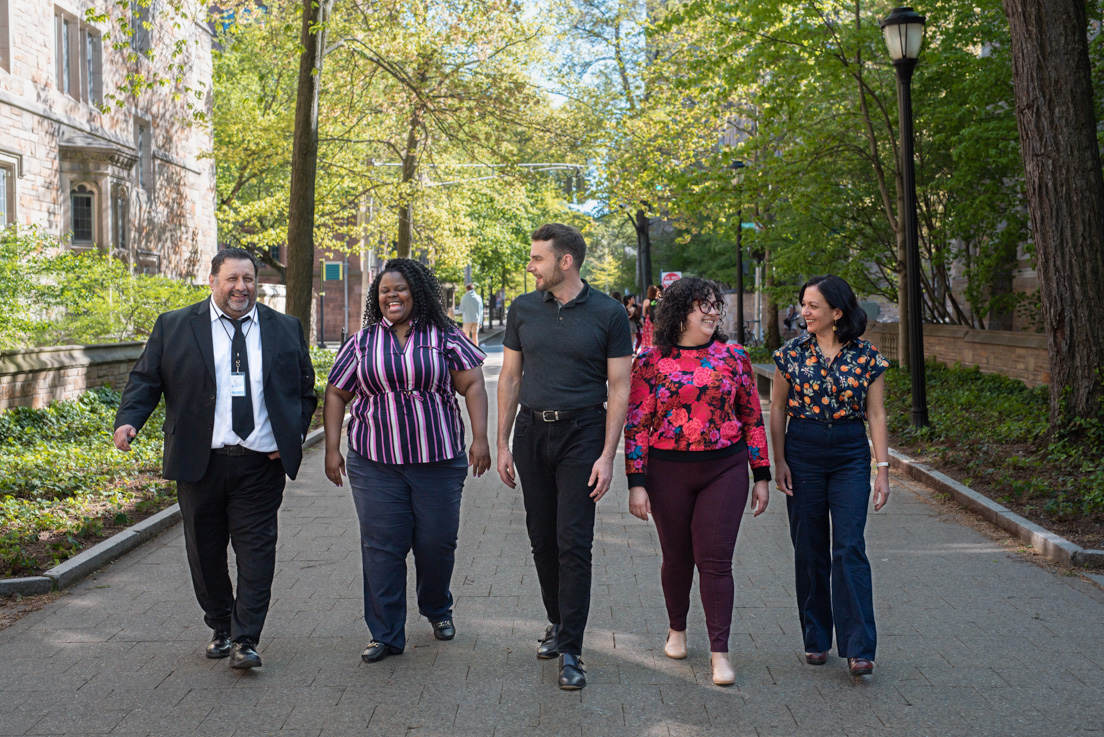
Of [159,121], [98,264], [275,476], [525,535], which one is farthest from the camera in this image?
[159,121]

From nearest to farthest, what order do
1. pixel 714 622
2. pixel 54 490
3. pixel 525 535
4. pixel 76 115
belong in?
pixel 714 622 < pixel 525 535 < pixel 54 490 < pixel 76 115

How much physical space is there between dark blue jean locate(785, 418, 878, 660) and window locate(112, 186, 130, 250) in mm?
23433

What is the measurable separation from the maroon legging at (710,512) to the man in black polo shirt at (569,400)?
0.94 ft

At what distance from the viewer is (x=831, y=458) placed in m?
4.84

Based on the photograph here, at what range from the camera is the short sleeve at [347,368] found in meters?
5.09

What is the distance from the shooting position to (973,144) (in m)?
16.3

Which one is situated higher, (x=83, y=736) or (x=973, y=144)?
(x=973, y=144)

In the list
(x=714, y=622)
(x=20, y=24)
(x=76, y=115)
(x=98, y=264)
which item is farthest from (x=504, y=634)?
(x=76, y=115)

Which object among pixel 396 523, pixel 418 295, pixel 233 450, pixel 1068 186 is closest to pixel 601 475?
pixel 396 523

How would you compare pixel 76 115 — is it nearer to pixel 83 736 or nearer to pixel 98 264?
pixel 98 264

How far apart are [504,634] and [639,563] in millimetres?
1792

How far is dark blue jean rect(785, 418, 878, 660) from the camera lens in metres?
4.78

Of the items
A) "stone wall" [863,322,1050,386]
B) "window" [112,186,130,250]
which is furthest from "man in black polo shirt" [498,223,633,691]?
"window" [112,186,130,250]

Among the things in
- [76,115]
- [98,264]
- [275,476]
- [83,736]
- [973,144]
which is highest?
[76,115]
